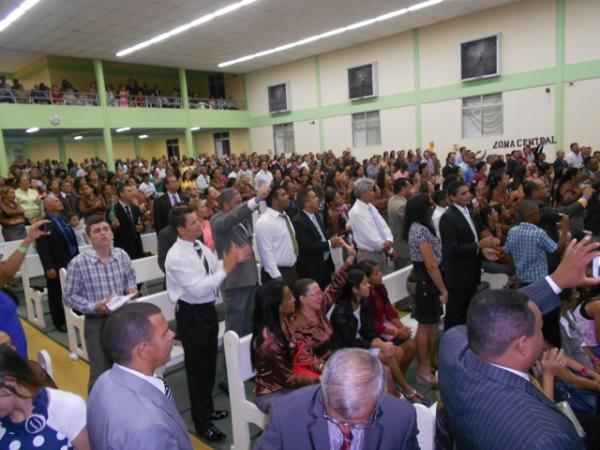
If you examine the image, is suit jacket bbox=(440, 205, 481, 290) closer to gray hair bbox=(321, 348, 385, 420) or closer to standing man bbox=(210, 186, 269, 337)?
standing man bbox=(210, 186, 269, 337)

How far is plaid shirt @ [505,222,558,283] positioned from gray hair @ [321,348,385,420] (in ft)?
8.03

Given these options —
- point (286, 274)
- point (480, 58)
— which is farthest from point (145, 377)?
point (480, 58)

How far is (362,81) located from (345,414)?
15.9m

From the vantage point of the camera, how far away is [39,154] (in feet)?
75.8

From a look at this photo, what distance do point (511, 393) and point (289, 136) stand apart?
1829cm

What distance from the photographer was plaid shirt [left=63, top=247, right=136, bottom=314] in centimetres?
298

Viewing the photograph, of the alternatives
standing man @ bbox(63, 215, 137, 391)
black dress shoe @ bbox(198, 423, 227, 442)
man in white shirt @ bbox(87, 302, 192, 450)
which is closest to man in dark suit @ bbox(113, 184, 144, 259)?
standing man @ bbox(63, 215, 137, 391)

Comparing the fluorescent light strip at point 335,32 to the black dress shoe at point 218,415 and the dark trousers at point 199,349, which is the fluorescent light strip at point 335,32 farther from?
the black dress shoe at point 218,415

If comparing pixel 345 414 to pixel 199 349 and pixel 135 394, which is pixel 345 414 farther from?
pixel 199 349

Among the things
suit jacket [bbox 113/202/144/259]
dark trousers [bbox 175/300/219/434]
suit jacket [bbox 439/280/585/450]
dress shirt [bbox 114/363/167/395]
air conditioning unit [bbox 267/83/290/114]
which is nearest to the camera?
suit jacket [bbox 439/280/585/450]

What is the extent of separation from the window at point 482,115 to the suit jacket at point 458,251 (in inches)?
433

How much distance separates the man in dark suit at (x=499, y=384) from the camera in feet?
4.40

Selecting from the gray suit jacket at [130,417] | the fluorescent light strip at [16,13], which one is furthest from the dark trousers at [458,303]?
the fluorescent light strip at [16,13]

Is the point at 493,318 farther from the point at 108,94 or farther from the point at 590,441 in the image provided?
the point at 108,94
